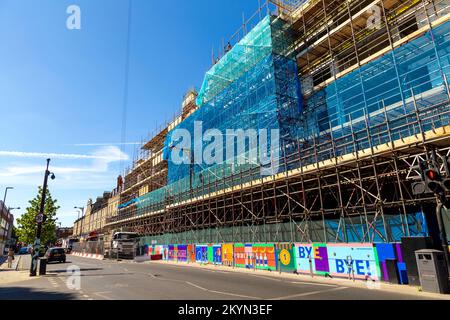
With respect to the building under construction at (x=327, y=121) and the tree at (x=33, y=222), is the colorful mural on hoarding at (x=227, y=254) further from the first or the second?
the tree at (x=33, y=222)

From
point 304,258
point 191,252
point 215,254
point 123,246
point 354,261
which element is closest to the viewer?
point 354,261

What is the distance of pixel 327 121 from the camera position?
2202cm

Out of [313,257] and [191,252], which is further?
[191,252]

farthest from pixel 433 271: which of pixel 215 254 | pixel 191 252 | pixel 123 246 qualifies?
pixel 123 246

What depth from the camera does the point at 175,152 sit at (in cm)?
3666

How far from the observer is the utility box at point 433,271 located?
933cm

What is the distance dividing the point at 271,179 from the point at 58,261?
77.4 ft

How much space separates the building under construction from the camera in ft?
46.2

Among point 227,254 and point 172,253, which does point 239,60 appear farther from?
point 172,253

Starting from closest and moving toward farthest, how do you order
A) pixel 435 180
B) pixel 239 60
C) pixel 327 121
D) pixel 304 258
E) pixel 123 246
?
1. pixel 435 180
2. pixel 304 258
3. pixel 327 121
4. pixel 239 60
5. pixel 123 246

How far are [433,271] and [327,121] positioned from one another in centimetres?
1414

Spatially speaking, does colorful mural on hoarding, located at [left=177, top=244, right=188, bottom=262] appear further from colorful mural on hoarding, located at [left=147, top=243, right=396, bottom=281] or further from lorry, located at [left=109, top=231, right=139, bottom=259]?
lorry, located at [left=109, top=231, right=139, bottom=259]
